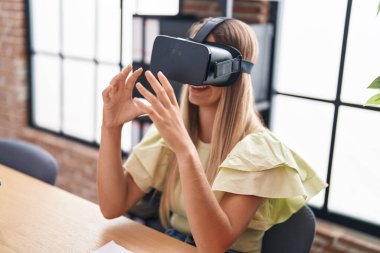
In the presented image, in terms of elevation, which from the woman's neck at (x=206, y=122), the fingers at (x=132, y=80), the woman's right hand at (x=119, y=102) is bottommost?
the woman's neck at (x=206, y=122)

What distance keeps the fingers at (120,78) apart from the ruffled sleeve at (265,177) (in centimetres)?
39

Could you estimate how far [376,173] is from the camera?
2.05m

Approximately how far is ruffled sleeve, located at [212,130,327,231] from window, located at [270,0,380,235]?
0.68m

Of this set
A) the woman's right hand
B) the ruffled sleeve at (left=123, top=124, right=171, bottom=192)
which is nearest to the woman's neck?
the ruffled sleeve at (left=123, top=124, right=171, bottom=192)

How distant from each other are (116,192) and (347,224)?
1.10 metres

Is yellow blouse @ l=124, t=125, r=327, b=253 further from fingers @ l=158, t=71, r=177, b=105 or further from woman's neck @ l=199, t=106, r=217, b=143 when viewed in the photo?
fingers @ l=158, t=71, r=177, b=105

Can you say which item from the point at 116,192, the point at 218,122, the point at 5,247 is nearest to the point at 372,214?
the point at 218,122

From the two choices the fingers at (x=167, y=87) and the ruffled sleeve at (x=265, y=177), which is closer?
the fingers at (x=167, y=87)

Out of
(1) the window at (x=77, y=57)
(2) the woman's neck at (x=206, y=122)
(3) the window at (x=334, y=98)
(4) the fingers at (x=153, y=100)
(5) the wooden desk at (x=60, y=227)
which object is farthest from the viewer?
(1) the window at (x=77, y=57)

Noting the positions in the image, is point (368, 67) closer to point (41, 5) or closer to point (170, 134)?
point (170, 134)

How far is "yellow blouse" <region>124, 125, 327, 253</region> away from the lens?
1.37 meters

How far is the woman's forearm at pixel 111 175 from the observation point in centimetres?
152

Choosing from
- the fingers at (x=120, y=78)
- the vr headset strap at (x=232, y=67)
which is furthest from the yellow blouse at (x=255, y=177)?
the fingers at (x=120, y=78)

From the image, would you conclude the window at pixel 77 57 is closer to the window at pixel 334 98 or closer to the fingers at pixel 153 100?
the window at pixel 334 98
